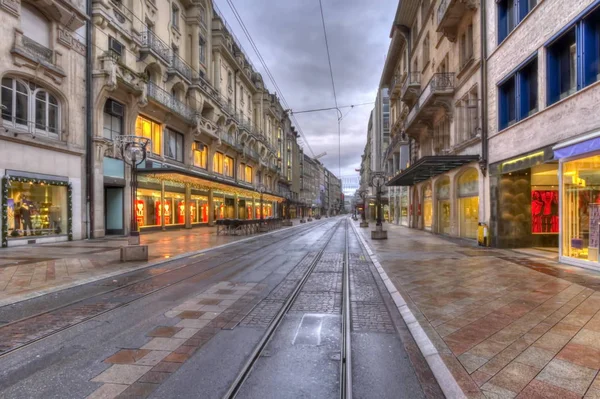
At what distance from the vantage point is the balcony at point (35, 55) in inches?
626

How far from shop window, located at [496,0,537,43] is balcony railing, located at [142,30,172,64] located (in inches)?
831

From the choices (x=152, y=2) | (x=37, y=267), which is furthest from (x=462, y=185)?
(x=152, y=2)

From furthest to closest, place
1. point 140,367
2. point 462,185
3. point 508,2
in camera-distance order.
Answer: point 462,185
point 508,2
point 140,367

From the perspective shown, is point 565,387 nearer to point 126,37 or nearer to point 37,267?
point 37,267

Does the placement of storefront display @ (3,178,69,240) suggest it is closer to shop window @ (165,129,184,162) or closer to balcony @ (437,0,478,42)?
shop window @ (165,129,184,162)

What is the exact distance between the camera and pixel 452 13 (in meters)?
19.0

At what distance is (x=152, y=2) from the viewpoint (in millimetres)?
26859

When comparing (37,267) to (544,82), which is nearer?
(37,267)

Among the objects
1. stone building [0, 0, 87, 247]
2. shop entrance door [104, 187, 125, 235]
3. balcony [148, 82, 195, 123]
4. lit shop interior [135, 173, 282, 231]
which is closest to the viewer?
stone building [0, 0, 87, 247]

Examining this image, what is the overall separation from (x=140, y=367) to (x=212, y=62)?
3846cm

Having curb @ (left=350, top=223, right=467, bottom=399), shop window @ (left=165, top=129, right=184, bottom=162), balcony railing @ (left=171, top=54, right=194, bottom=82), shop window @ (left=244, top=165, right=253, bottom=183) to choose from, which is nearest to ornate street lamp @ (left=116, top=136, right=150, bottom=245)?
curb @ (left=350, top=223, right=467, bottom=399)

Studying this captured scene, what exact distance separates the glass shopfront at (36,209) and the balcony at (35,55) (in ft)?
17.7

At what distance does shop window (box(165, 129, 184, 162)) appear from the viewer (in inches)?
1172

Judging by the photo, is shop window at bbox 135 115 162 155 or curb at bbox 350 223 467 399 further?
shop window at bbox 135 115 162 155
